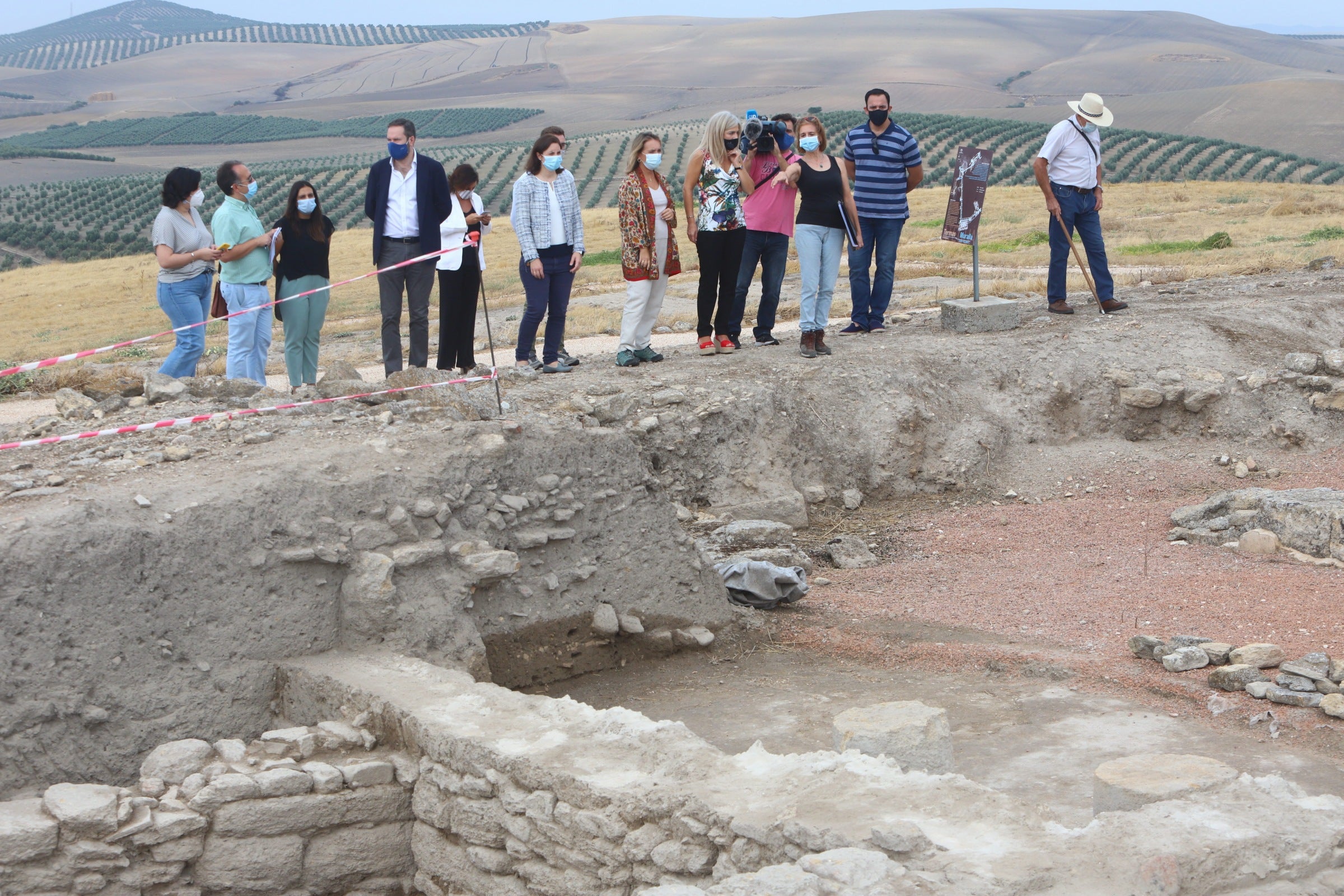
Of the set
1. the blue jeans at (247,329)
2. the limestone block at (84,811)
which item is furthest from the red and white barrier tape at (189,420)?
the limestone block at (84,811)

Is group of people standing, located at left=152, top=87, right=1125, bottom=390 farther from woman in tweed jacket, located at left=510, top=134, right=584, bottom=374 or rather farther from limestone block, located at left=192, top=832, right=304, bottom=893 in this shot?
limestone block, located at left=192, top=832, right=304, bottom=893

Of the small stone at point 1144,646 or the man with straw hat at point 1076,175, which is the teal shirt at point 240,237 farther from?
the man with straw hat at point 1076,175

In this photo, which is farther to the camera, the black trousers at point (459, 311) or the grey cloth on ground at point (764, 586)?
the black trousers at point (459, 311)

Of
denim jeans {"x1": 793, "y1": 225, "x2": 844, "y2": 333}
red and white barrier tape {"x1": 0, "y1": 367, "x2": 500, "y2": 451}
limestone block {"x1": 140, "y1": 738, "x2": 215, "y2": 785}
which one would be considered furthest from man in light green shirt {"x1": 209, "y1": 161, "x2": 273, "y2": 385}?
denim jeans {"x1": 793, "y1": 225, "x2": 844, "y2": 333}

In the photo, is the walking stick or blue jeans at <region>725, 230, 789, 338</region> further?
the walking stick

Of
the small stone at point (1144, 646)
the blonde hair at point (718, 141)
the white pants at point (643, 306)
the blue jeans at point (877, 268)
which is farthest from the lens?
the blue jeans at point (877, 268)

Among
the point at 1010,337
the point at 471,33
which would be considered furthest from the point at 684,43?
the point at 1010,337

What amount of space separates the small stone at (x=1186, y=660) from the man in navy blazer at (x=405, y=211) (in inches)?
207

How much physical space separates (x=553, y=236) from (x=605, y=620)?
11.3 ft

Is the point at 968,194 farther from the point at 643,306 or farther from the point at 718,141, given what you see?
the point at 643,306

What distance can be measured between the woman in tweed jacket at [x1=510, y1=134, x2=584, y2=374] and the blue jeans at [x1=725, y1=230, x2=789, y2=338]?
1.28 m

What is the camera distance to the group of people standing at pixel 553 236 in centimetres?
822

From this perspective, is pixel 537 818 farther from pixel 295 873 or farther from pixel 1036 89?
pixel 1036 89

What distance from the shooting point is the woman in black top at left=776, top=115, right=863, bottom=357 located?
360 inches
